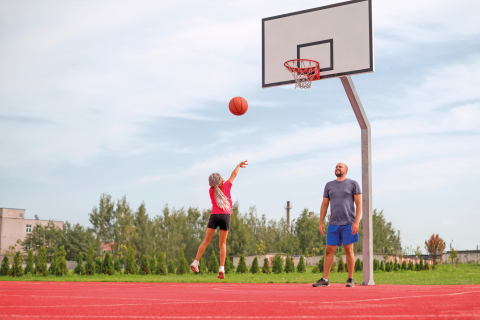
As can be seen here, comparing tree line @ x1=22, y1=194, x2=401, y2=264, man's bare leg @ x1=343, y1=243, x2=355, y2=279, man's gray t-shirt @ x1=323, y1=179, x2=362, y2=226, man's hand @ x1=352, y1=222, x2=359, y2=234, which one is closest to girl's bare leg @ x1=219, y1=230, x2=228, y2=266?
man's gray t-shirt @ x1=323, y1=179, x2=362, y2=226

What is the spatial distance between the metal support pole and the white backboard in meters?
0.83

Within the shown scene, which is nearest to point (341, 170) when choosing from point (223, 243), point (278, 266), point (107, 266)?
point (223, 243)

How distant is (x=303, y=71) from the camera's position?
33.9 feet

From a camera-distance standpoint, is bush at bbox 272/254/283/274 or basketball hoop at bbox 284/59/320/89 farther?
bush at bbox 272/254/283/274

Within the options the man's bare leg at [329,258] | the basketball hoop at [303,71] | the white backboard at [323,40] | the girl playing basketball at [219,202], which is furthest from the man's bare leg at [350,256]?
the basketball hoop at [303,71]

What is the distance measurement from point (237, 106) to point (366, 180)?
3.03 metres

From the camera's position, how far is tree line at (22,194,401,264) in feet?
152

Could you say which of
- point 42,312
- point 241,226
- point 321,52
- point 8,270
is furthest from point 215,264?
point 241,226

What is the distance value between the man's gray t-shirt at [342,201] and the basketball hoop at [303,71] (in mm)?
2906

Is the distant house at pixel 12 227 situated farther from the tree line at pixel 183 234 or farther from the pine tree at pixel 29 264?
the pine tree at pixel 29 264

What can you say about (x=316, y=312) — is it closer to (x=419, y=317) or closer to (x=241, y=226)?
(x=419, y=317)

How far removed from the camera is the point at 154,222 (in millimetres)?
51406

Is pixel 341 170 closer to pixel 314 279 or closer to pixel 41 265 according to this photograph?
pixel 314 279

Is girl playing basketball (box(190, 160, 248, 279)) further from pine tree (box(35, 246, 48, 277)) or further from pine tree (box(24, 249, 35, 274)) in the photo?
pine tree (box(24, 249, 35, 274))
